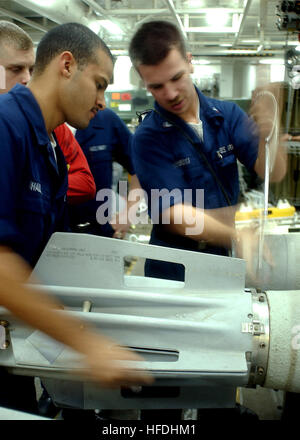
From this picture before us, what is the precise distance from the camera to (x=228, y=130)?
61.1 inches

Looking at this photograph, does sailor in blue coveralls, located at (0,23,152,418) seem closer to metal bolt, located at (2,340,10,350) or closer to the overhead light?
metal bolt, located at (2,340,10,350)

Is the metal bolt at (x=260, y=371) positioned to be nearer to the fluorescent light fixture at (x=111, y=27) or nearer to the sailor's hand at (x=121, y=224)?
the sailor's hand at (x=121, y=224)

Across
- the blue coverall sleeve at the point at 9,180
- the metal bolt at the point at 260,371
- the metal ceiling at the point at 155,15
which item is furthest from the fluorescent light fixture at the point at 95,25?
the metal bolt at the point at 260,371

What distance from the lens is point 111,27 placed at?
477 centimetres

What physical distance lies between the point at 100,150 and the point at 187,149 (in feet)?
2.51

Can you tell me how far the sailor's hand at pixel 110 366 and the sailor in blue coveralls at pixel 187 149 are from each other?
66cm

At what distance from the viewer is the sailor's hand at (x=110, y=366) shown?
2.61ft

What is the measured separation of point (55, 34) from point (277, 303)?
977 mm

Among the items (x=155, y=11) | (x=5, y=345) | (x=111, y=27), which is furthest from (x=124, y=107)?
(x=5, y=345)

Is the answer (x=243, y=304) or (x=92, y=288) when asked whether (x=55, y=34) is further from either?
(x=243, y=304)

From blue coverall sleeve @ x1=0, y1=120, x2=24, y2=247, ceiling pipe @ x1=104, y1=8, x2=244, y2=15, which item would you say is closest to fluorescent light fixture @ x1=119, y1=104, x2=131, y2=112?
ceiling pipe @ x1=104, y1=8, x2=244, y2=15

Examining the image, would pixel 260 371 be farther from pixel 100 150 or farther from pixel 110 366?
pixel 100 150

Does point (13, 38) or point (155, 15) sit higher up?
point (155, 15)

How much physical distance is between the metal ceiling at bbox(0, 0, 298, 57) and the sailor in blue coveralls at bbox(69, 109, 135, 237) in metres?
0.72
